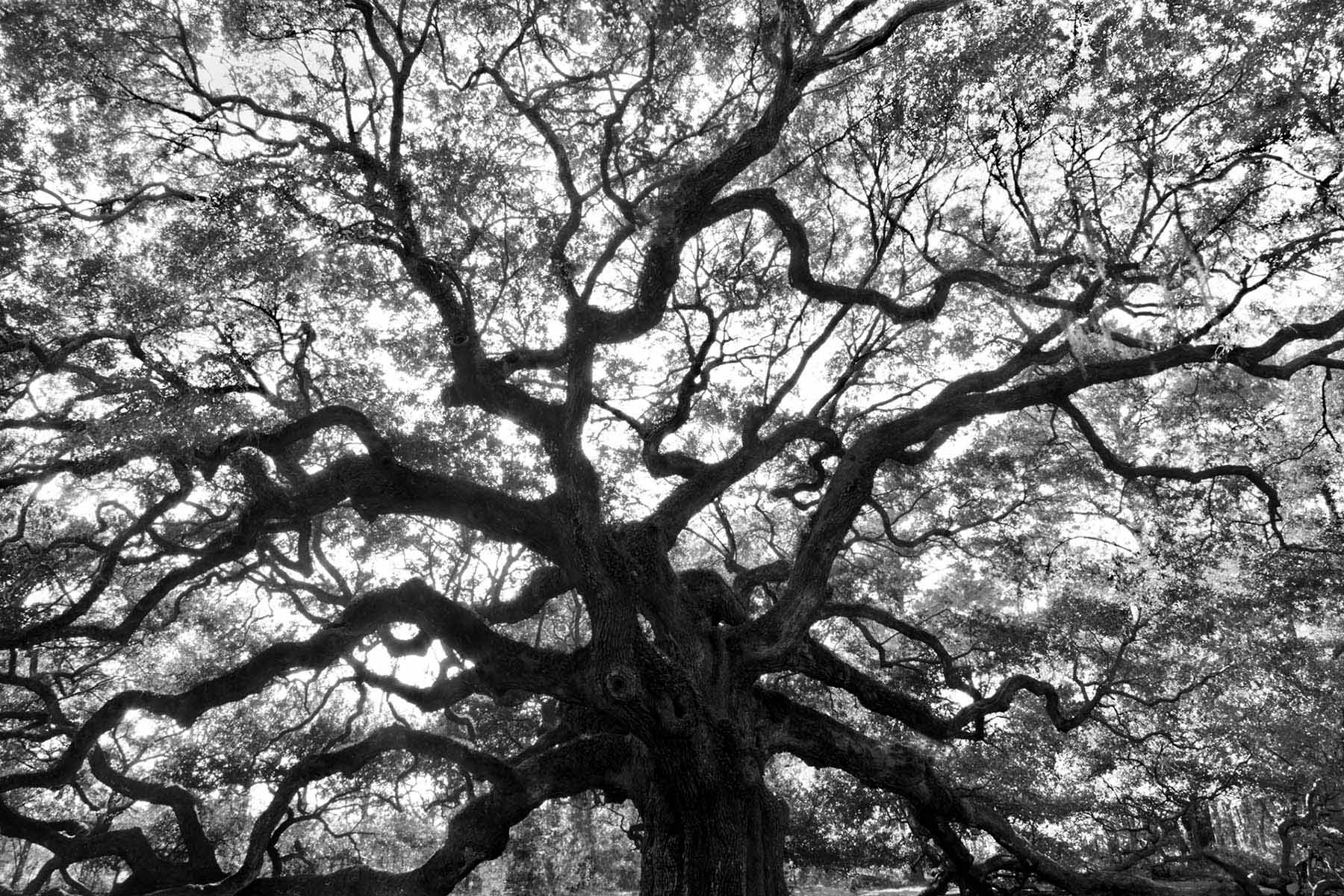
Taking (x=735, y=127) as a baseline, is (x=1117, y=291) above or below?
below

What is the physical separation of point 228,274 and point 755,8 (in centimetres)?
575

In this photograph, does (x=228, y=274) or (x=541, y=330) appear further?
(x=541, y=330)

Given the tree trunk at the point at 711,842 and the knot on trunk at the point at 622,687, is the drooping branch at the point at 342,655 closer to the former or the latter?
the knot on trunk at the point at 622,687

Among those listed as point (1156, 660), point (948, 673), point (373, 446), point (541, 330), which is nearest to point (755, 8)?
point (541, 330)

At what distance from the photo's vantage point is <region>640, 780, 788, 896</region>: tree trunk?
5852 millimetres

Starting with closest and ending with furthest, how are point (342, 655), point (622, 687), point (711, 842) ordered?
1. point (622, 687)
2. point (711, 842)
3. point (342, 655)

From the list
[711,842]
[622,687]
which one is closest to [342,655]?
[622,687]

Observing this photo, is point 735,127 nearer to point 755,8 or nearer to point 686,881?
point 755,8

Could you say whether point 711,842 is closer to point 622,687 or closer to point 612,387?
point 622,687

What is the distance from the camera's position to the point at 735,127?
27.8 feet

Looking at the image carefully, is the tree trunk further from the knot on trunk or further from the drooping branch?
the drooping branch

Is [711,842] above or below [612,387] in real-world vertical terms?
below

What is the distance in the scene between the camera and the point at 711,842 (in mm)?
5957

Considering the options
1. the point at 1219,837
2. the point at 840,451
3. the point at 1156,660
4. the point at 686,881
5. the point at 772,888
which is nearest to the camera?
the point at 686,881
